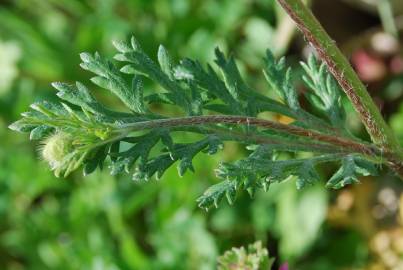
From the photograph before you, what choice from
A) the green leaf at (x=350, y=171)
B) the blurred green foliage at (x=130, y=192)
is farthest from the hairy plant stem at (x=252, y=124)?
the blurred green foliage at (x=130, y=192)

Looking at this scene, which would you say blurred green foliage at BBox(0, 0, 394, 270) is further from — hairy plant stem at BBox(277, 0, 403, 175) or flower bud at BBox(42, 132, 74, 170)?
flower bud at BBox(42, 132, 74, 170)

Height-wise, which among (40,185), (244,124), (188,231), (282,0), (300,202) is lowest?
(300,202)

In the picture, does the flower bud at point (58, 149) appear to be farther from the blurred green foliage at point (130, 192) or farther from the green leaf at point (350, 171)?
the blurred green foliage at point (130, 192)

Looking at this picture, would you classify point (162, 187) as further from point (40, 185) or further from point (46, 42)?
point (46, 42)

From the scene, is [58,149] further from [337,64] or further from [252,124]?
[337,64]

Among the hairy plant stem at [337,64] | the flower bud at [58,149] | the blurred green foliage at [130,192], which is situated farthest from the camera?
the blurred green foliage at [130,192]

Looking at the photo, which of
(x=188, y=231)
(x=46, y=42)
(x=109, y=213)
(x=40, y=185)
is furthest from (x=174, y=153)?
(x=46, y=42)

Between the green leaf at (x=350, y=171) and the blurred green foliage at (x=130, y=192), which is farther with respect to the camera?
the blurred green foliage at (x=130, y=192)

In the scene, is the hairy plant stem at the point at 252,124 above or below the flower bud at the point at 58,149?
below
